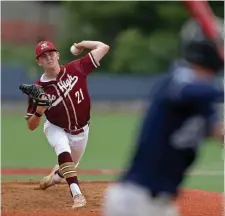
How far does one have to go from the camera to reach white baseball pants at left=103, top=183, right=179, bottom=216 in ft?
12.3

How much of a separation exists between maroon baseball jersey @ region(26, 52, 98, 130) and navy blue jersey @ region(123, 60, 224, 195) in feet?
12.6

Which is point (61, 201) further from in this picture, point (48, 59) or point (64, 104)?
point (48, 59)

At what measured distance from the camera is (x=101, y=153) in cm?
1370

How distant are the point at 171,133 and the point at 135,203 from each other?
0.43 m

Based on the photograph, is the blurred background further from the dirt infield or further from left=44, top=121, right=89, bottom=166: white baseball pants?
left=44, top=121, right=89, bottom=166: white baseball pants

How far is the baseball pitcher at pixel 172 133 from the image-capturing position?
11.9 ft

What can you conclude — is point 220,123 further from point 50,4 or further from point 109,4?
point 50,4

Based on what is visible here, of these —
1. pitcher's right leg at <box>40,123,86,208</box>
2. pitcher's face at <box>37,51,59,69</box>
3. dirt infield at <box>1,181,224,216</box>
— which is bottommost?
dirt infield at <box>1,181,224,216</box>

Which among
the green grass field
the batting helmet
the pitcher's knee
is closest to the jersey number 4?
the pitcher's knee

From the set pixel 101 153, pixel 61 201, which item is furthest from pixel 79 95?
pixel 101 153

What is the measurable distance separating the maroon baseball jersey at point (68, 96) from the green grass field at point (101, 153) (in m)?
1.96

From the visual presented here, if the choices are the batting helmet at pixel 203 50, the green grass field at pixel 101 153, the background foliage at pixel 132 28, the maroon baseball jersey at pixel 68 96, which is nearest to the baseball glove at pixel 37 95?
the maroon baseball jersey at pixel 68 96

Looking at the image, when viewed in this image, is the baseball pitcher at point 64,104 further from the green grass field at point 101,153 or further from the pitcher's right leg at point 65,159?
the green grass field at point 101,153

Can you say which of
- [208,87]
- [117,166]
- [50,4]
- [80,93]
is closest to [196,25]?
[208,87]
